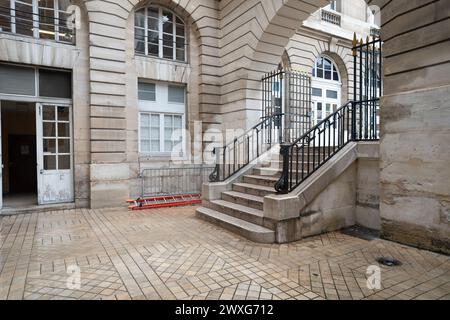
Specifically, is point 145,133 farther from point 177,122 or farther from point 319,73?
point 319,73

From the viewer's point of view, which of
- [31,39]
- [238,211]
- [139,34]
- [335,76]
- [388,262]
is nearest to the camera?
[388,262]

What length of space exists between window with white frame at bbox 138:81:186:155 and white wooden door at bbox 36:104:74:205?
197 centimetres

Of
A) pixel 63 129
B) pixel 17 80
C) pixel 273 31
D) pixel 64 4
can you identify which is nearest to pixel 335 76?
pixel 273 31

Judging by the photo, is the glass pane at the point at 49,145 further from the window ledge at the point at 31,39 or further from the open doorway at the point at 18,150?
the open doorway at the point at 18,150

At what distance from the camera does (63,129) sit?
301 inches

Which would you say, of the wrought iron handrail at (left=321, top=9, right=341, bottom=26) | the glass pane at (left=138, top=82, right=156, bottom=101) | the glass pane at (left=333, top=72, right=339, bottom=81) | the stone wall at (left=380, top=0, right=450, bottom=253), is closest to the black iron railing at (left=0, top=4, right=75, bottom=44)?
the glass pane at (left=138, top=82, right=156, bottom=101)

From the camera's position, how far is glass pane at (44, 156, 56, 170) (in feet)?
24.4

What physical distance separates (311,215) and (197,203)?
4108 mm

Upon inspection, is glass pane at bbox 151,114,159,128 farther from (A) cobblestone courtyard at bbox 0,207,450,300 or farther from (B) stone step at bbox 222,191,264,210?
(A) cobblestone courtyard at bbox 0,207,450,300

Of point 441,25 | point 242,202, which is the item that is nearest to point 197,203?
point 242,202

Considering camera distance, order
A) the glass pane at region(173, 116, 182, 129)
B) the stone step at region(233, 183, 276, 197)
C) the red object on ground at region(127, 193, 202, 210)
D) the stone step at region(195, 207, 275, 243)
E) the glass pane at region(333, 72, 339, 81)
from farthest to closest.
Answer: the glass pane at region(333, 72, 339, 81), the glass pane at region(173, 116, 182, 129), the red object on ground at region(127, 193, 202, 210), the stone step at region(233, 183, 276, 197), the stone step at region(195, 207, 275, 243)

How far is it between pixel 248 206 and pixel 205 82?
16.6ft

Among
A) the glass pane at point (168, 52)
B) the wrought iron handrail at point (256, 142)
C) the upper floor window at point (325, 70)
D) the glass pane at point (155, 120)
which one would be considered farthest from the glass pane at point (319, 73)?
the glass pane at point (155, 120)

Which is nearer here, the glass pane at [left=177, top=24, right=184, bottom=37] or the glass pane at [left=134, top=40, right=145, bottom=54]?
the glass pane at [left=134, top=40, right=145, bottom=54]
